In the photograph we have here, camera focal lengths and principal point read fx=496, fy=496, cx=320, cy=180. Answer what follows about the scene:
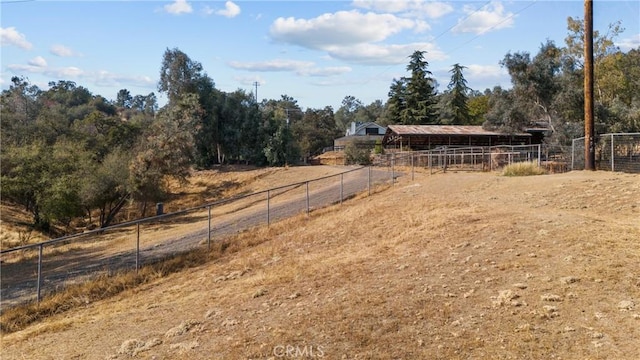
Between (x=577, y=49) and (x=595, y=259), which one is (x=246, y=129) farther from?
(x=595, y=259)

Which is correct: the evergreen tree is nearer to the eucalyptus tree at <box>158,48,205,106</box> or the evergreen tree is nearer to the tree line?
the tree line

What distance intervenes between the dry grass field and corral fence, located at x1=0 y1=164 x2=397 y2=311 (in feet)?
7.00

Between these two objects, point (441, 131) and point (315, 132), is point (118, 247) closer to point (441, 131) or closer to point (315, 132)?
point (441, 131)

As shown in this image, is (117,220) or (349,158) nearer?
(117,220)

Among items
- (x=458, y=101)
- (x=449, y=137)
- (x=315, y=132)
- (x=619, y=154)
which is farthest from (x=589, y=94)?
(x=315, y=132)

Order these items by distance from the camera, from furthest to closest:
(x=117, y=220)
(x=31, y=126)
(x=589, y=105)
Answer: (x=31, y=126) < (x=117, y=220) < (x=589, y=105)

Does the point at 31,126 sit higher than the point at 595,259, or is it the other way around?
the point at 31,126

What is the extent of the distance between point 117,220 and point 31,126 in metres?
16.1

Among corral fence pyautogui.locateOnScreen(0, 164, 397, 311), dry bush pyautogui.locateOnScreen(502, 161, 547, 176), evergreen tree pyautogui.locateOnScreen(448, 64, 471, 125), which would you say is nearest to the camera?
corral fence pyautogui.locateOnScreen(0, 164, 397, 311)

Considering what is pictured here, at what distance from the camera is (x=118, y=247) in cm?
2067

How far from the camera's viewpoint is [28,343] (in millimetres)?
8656

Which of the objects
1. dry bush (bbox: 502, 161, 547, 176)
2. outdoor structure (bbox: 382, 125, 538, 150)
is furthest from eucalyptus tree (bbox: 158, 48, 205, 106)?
dry bush (bbox: 502, 161, 547, 176)

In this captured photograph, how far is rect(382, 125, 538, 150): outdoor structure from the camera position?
47062 mm

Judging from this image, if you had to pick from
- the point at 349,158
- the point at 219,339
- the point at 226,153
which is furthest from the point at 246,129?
the point at 219,339
